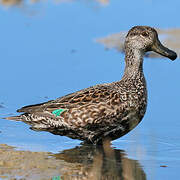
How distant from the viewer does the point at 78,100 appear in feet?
29.6

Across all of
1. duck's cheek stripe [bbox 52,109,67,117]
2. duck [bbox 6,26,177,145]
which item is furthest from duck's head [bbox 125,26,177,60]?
duck's cheek stripe [bbox 52,109,67,117]

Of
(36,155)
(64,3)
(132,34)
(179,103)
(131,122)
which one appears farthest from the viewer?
(64,3)

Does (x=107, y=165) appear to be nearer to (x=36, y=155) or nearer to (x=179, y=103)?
(x=36, y=155)

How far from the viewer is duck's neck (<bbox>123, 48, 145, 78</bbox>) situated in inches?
375

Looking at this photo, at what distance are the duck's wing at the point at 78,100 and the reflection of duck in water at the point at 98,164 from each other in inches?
23.8

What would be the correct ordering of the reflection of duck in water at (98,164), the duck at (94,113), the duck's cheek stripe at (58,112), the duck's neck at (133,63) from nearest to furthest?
the reflection of duck in water at (98,164) < the duck at (94,113) < the duck's cheek stripe at (58,112) < the duck's neck at (133,63)

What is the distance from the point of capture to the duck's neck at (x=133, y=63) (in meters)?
9.52

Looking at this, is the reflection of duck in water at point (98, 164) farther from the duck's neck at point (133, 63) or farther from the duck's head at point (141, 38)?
the duck's head at point (141, 38)

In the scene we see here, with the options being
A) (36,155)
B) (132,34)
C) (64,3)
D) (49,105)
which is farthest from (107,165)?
(64,3)

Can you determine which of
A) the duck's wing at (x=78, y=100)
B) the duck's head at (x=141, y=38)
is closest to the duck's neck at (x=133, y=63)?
the duck's head at (x=141, y=38)

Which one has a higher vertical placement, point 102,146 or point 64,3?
point 64,3

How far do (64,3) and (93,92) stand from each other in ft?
32.1

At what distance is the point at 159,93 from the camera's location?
11.2 metres

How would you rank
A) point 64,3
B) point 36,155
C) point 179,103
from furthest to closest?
1. point 64,3
2. point 179,103
3. point 36,155
